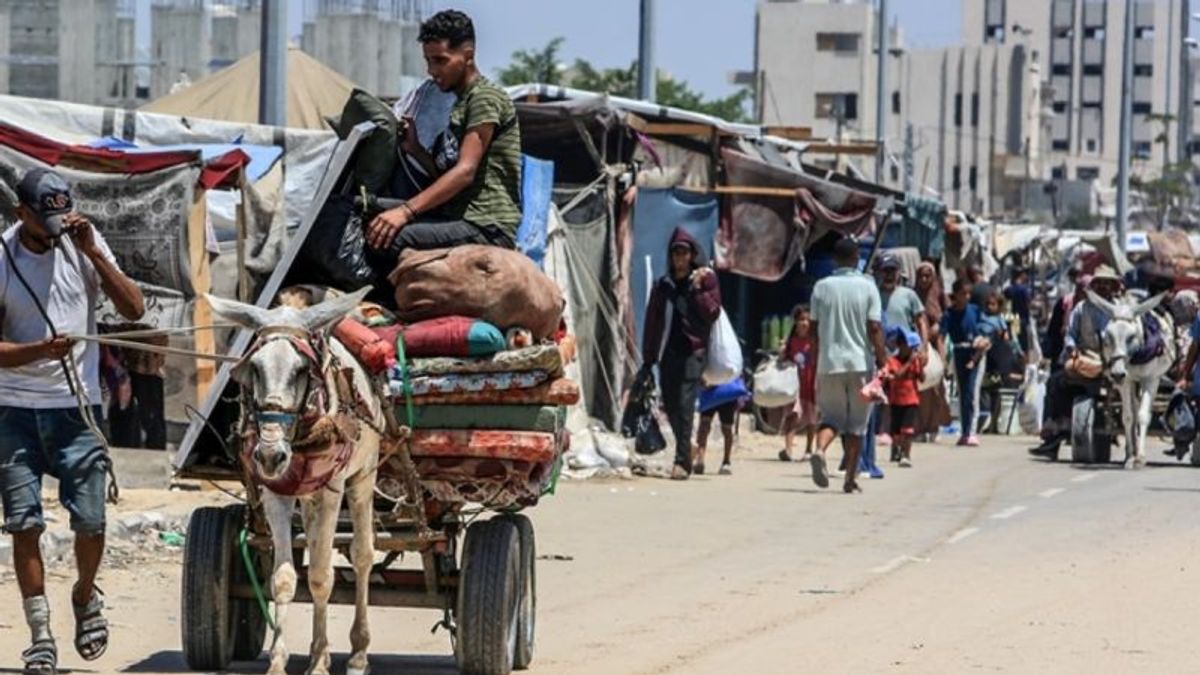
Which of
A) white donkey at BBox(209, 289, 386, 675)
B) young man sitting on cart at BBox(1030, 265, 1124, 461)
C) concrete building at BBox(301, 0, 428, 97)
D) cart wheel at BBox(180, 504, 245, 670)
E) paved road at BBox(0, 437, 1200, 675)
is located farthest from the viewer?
concrete building at BBox(301, 0, 428, 97)

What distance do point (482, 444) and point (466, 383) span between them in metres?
0.23

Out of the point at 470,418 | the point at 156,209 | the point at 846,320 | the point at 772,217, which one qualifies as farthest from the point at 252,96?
the point at 470,418

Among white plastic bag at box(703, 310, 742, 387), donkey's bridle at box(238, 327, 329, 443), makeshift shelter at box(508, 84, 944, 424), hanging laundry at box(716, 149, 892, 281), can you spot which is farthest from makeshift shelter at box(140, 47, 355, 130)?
donkey's bridle at box(238, 327, 329, 443)

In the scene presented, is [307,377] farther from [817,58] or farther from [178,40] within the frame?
[817,58]

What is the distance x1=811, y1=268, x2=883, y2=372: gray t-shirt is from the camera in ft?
61.4

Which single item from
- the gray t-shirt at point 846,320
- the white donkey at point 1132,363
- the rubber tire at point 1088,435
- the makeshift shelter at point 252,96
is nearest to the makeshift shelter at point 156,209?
the gray t-shirt at point 846,320

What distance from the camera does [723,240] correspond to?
25.4m

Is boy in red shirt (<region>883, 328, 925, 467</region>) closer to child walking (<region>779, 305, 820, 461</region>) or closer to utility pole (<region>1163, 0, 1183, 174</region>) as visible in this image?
child walking (<region>779, 305, 820, 461</region>)

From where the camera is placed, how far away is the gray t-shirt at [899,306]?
73.5 ft

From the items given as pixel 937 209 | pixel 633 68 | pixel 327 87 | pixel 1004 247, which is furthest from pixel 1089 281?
pixel 633 68

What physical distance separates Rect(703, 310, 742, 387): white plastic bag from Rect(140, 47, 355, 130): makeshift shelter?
5630mm

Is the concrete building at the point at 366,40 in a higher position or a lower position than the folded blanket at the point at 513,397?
higher

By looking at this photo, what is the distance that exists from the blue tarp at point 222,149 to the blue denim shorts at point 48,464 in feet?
25.2

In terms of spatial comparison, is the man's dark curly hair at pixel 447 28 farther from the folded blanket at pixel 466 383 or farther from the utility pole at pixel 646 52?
the utility pole at pixel 646 52
